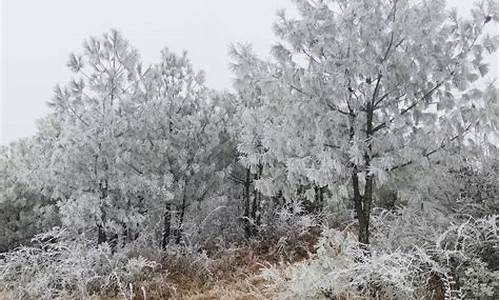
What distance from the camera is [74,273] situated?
8.30 m

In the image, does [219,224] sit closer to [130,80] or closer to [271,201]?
[271,201]

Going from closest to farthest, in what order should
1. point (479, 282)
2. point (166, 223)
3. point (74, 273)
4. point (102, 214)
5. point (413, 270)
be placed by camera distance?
1. point (479, 282)
2. point (413, 270)
3. point (74, 273)
4. point (102, 214)
5. point (166, 223)

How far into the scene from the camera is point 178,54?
34.3ft

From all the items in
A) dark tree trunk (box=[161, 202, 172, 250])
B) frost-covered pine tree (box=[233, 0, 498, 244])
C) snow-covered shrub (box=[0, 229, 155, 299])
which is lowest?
snow-covered shrub (box=[0, 229, 155, 299])

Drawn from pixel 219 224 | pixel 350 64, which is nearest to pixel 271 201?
pixel 219 224

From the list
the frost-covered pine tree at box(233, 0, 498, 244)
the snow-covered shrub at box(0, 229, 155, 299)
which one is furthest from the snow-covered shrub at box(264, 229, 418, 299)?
the snow-covered shrub at box(0, 229, 155, 299)

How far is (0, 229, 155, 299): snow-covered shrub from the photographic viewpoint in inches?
324

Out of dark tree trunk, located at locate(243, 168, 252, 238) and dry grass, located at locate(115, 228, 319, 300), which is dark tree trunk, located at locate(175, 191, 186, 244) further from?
dark tree trunk, located at locate(243, 168, 252, 238)

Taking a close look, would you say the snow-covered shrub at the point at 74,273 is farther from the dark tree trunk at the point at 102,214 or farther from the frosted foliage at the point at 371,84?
the frosted foliage at the point at 371,84

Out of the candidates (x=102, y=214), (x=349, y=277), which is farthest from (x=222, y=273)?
(x=349, y=277)

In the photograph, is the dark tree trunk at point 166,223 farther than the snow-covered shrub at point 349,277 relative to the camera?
Yes

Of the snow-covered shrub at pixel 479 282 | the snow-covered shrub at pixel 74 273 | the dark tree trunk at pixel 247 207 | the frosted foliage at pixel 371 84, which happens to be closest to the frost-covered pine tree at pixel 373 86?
the frosted foliage at pixel 371 84

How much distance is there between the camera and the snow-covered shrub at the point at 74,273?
27.0 feet

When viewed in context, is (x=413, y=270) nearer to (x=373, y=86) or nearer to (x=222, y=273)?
(x=373, y=86)
